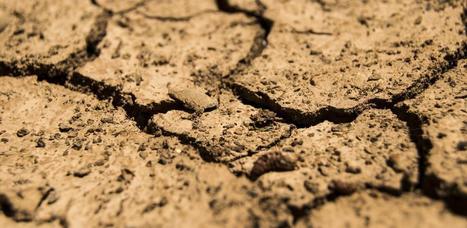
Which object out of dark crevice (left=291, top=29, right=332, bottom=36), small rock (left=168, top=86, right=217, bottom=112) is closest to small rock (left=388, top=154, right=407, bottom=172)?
small rock (left=168, top=86, right=217, bottom=112)

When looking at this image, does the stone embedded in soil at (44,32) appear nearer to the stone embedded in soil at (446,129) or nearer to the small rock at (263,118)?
the small rock at (263,118)

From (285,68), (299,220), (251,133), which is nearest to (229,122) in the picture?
(251,133)

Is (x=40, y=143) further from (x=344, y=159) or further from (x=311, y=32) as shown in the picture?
(x=311, y=32)

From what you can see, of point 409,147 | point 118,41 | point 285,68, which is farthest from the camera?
point 118,41

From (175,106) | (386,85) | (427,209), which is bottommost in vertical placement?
(175,106)

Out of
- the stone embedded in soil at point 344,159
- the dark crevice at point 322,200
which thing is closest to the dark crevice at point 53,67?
the stone embedded in soil at point 344,159

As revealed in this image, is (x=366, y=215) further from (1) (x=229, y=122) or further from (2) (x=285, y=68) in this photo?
(2) (x=285, y=68)

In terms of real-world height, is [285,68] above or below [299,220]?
above
